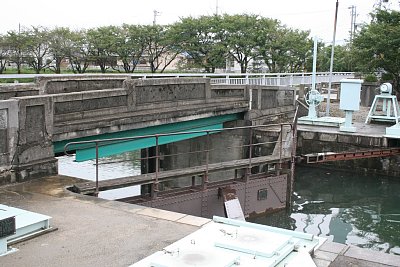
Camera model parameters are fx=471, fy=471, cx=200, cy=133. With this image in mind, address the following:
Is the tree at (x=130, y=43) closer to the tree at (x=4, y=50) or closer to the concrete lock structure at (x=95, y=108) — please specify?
the tree at (x=4, y=50)

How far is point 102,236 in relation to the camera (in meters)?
6.31

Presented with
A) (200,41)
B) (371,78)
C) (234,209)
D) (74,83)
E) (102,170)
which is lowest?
(102,170)

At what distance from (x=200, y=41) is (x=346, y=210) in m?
29.1

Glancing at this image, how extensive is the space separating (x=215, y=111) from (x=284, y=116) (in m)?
5.22

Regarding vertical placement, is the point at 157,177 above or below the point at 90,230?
below

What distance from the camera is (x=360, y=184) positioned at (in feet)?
64.6

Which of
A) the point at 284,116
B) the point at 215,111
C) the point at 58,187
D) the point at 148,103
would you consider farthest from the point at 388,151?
the point at 58,187

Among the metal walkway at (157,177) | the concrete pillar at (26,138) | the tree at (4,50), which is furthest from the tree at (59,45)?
the concrete pillar at (26,138)

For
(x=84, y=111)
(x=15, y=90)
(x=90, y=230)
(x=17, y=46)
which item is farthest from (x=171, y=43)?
(x=90, y=230)

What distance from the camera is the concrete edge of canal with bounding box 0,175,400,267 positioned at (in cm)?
551

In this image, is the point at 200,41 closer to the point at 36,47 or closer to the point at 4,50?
the point at 36,47

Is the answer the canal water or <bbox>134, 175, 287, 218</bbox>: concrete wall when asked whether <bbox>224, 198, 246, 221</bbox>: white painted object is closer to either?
<bbox>134, 175, 287, 218</bbox>: concrete wall

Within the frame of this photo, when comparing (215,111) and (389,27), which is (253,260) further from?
(389,27)

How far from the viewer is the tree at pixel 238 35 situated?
42688mm
